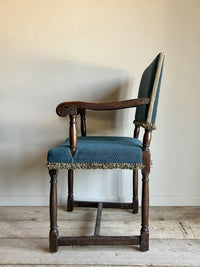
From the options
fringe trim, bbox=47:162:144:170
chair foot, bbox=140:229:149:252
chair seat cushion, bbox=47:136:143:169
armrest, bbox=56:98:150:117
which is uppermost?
armrest, bbox=56:98:150:117

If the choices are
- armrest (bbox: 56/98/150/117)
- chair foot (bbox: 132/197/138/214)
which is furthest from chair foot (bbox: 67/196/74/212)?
armrest (bbox: 56/98/150/117)

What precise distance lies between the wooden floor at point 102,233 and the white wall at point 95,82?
6.5 inches

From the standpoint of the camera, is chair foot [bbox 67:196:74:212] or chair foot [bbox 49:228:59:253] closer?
chair foot [bbox 49:228:59:253]

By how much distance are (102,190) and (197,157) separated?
0.74 m

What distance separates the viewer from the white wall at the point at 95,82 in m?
1.52

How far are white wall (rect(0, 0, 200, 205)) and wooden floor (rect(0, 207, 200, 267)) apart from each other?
164mm

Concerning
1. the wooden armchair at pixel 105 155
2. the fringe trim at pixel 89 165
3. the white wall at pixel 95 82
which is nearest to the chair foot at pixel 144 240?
the wooden armchair at pixel 105 155

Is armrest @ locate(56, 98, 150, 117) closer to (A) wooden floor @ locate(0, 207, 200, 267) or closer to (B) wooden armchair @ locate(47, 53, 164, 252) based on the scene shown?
(B) wooden armchair @ locate(47, 53, 164, 252)

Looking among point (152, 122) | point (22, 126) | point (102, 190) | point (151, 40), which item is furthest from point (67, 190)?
point (151, 40)

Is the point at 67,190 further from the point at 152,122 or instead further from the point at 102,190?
the point at 152,122

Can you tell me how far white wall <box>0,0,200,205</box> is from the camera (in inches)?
59.7

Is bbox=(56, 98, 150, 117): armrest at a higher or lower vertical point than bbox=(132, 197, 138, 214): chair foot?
higher

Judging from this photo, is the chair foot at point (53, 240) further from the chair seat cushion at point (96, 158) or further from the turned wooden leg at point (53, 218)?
the chair seat cushion at point (96, 158)

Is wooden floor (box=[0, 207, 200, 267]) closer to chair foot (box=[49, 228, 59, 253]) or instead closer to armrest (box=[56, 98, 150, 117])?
chair foot (box=[49, 228, 59, 253])
